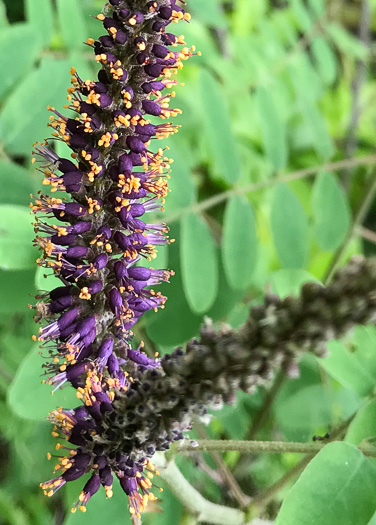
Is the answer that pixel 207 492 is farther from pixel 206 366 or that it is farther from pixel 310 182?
pixel 310 182

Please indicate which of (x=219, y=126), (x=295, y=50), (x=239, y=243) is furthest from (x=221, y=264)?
(x=295, y=50)

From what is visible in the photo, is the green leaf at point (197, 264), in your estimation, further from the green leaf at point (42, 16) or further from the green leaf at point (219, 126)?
the green leaf at point (42, 16)

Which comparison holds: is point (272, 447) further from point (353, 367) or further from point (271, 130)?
point (271, 130)

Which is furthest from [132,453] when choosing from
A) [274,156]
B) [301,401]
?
[274,156]

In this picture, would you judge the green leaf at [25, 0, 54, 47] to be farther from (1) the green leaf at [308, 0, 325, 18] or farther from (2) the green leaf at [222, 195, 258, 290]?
(1) the green leaf at [308, 0, 325, 18]

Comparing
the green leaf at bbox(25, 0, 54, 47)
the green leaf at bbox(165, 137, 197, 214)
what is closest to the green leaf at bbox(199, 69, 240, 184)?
the green leaf at bbox(165, 137, 197, 214)

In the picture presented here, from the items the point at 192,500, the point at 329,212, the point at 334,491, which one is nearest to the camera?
the point at 334,491
